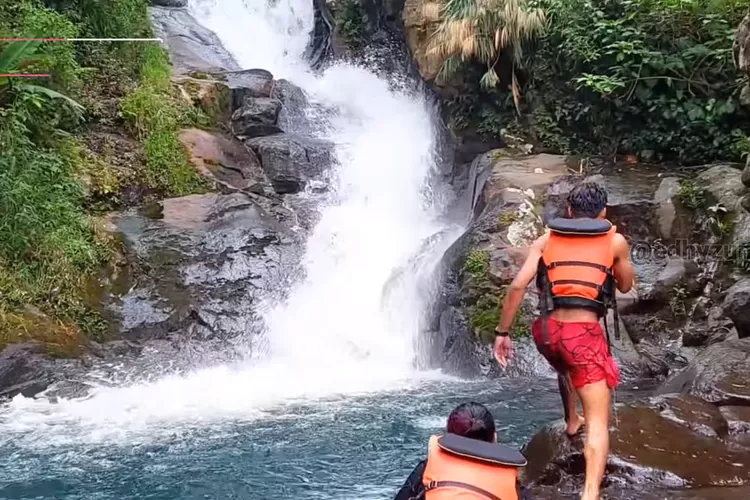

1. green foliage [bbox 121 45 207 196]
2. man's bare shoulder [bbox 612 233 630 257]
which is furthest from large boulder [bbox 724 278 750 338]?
green foliage [bbox 121 45 207 196]

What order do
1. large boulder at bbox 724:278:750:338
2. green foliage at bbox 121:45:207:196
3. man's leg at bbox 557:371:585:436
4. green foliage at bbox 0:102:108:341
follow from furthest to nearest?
green foliage at bbox 121:45:207:196 < green foliage at bbox 0:102:108:341 < large boulder at bbox 724:278:750:338 < man's leg at bbox 557:371:585:436

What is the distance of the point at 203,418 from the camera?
7535mm

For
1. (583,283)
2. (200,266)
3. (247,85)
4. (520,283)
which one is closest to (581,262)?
(583,283)

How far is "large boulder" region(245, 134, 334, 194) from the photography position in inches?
527

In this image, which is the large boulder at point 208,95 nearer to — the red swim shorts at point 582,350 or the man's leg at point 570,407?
the man's leg at point 570,407

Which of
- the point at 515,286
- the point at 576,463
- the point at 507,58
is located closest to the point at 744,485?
the point at 576,463

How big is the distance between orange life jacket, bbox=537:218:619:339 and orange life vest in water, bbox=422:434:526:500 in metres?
1.34

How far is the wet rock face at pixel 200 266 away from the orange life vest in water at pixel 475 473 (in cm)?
743

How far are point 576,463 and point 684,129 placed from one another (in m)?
7.62

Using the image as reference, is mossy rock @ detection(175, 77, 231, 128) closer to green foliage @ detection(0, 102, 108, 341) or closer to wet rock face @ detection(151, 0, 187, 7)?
green foliage @ detection(0, 102, 108, 341)

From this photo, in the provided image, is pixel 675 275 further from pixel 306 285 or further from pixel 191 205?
pixel 191 205

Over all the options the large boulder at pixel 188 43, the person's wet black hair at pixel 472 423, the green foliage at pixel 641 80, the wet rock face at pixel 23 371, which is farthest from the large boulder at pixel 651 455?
the large boulder at pixel 188 43

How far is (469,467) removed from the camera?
9.32 feet

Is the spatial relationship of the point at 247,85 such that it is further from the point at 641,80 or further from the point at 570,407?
the point at 570,407
